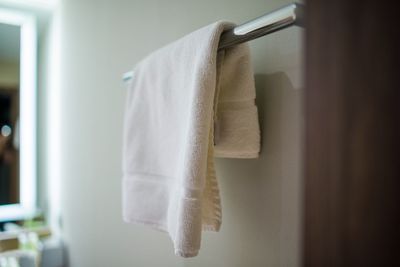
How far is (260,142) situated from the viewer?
0.58 meters

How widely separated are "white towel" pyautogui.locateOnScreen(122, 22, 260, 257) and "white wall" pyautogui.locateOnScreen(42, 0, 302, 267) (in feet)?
0.20

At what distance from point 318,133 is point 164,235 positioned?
0.69 meters

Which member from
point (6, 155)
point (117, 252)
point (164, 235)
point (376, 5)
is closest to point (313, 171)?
point (376, 5)

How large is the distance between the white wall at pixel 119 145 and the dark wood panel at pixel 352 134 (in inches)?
9.9

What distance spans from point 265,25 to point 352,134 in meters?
0.28

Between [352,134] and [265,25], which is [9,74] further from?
[352,134]

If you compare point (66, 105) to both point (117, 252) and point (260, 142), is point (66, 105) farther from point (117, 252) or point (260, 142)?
point (260, 142)

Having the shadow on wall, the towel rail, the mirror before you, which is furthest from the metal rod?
the mirror

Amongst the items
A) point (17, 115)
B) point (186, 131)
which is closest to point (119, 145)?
point (186, 131)

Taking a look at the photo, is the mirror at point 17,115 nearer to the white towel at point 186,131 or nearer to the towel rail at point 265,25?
the white towel at point 186,131

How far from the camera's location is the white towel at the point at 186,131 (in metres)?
0.50

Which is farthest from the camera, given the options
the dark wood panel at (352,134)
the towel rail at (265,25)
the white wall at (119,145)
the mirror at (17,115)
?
the mirror at (17,115)

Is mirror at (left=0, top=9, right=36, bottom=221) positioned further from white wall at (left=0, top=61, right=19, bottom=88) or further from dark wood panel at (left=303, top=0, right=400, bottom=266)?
dark wood panel at (left=303, top=0, right=400, bottom=266)

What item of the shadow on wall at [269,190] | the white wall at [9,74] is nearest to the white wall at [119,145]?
the shadow on wall at [269,190]
